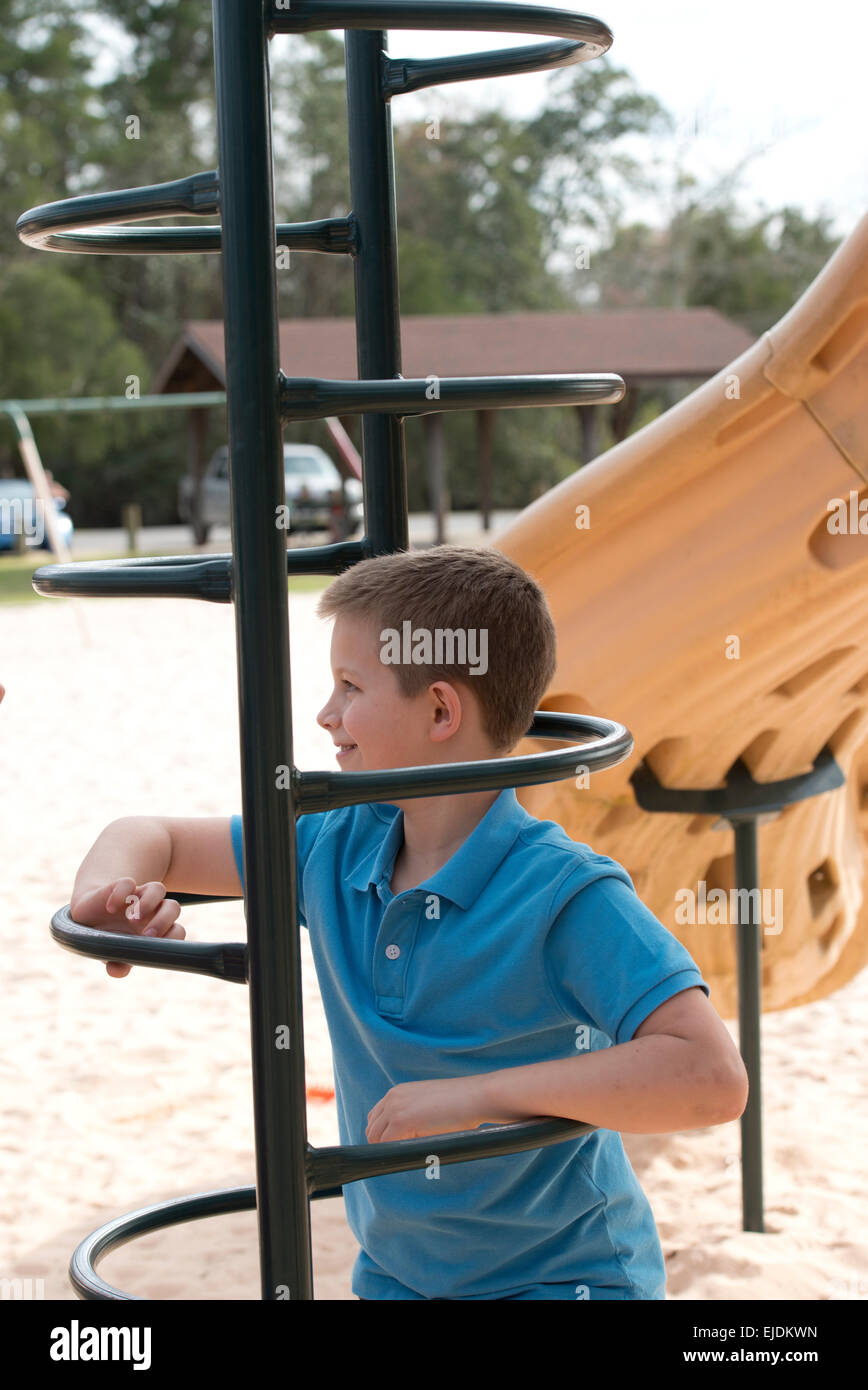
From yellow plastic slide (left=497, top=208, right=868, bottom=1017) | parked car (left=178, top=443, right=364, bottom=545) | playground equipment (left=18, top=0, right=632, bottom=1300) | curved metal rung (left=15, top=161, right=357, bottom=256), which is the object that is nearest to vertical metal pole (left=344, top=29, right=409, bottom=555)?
curved metal rung (left=15, top=161, right=357, bottom=256)

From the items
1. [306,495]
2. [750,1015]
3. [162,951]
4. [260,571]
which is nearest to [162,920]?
[162,951]

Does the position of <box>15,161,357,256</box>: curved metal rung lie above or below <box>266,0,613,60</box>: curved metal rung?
below

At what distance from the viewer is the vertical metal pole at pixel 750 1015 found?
258cm

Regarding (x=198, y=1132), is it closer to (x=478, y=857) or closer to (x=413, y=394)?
(x=478, y=857)

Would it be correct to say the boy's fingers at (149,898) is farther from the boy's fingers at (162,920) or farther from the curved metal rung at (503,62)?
the curved metal rung at (503,62)

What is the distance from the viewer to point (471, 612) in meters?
1.22

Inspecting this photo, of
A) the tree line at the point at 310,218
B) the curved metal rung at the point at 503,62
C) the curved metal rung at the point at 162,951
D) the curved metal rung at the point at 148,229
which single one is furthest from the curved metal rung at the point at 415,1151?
the tree line at the point at 310,218

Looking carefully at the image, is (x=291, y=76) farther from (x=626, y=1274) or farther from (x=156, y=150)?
(x=626, y=1274)

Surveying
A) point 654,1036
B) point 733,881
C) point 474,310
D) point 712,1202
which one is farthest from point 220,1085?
point 474,310

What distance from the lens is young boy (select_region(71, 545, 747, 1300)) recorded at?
1.10 m

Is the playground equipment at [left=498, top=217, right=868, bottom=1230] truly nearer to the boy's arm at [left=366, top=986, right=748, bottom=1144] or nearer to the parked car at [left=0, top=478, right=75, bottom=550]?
the boy's arm at [left=366, top=986, right=748, bottom=1144]

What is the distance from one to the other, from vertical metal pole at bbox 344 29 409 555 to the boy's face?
0.19m
